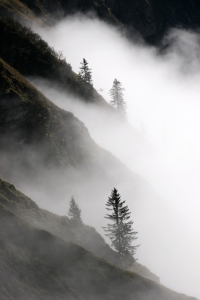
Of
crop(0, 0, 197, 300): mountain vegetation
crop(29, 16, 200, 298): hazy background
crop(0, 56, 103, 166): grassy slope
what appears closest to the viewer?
crop(0, 0, 197, 300): mountain vegetation

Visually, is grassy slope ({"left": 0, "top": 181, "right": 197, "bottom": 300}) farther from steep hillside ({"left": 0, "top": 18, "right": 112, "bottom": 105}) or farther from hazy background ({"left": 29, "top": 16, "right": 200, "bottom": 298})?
steep hillside ({"left": 0, "top": 18, "right": 112, "bottom": 105})

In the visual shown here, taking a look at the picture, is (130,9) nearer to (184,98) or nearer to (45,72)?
(184,98)

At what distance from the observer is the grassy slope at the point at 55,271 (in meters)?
22.7

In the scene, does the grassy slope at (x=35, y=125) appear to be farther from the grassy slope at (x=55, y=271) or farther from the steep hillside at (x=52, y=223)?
the grassy slope at (x=55, y=271)

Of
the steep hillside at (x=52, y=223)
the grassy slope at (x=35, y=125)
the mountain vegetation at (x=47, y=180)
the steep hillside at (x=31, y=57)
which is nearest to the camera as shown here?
the mountain vegetation at (x=47, y=180)

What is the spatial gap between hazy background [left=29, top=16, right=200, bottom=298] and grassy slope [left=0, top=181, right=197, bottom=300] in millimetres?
19004

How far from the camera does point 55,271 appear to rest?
25.6 m

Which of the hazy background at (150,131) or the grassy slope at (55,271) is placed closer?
the grassy slope at (55,271)

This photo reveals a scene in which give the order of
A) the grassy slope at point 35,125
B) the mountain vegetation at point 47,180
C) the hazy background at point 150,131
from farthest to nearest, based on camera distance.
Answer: the hazy background at point 150,131 → the grassy slope at point 35,125 → the mountain vegetation at point 47,180

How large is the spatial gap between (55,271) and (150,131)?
101 meters

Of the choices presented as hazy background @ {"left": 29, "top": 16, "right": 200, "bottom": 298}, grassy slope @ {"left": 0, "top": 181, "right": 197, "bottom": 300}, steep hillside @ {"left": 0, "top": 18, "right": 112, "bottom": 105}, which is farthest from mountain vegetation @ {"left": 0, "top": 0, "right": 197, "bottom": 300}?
hazy background @ {"left": 29, "top": 16, "right": 200, "bottom": 298}

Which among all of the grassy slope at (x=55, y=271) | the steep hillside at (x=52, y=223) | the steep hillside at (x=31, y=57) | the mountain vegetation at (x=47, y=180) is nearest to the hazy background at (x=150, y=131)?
the steep hillside at (x=31, y=57)

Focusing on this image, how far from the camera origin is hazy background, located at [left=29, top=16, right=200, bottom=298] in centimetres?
5612

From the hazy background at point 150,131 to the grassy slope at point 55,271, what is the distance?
19.0 meters
